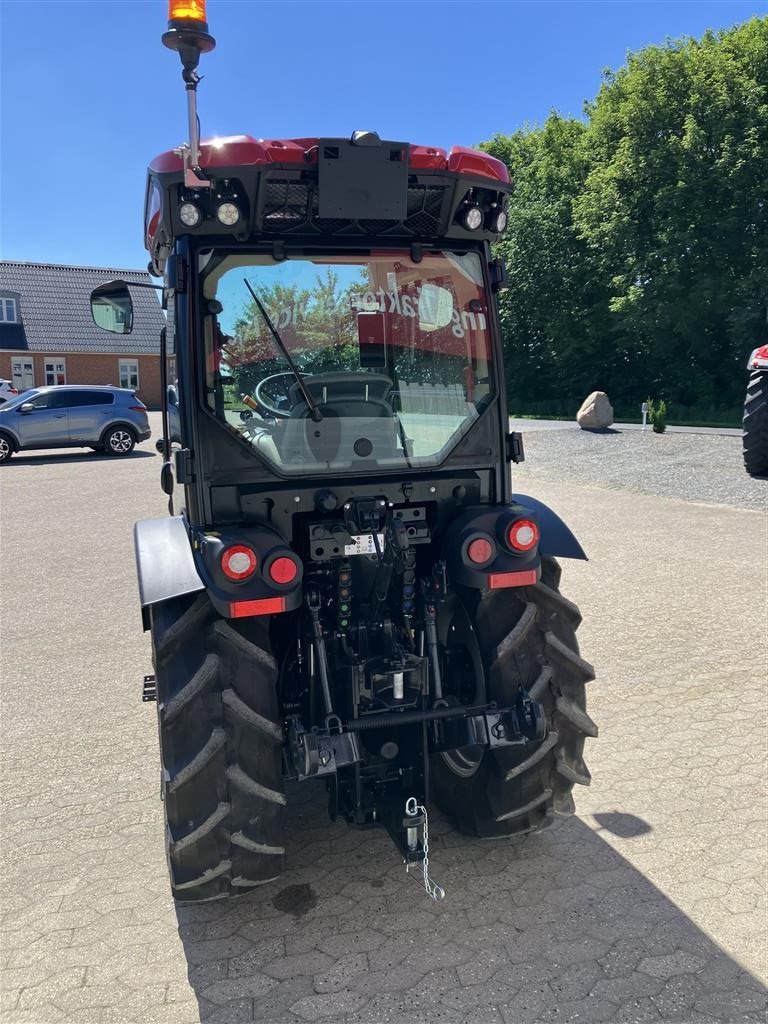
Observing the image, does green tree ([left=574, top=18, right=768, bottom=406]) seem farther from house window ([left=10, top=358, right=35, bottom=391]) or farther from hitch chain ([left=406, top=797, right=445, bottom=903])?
hitch chain ([left=406, top=797, right=445, bottom=903])

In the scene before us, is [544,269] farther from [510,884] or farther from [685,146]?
[510,884]

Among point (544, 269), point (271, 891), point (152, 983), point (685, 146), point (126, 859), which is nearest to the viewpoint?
point (152, 983)

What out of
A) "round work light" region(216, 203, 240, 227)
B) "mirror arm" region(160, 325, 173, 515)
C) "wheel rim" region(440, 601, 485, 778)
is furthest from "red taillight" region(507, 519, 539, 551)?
"mirror arm" region(160, 325, 173, 515)

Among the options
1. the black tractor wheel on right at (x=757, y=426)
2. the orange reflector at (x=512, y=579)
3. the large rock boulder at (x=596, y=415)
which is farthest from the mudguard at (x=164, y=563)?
the large rock boulder at (x=596, y=415)

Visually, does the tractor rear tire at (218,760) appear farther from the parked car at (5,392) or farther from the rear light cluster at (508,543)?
the parked car at (5,392)

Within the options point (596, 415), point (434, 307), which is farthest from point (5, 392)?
point (434, 307)

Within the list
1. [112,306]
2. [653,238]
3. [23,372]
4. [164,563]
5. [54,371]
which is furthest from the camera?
[54,371]

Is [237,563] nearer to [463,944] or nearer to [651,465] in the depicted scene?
[463,944]

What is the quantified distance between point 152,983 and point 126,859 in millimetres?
807

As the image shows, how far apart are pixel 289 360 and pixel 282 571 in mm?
855

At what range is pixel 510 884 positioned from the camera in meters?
3.25

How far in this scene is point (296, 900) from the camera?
3.18 metres

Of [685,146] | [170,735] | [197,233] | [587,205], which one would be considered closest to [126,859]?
[170,735]

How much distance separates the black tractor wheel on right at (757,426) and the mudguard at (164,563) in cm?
1181
